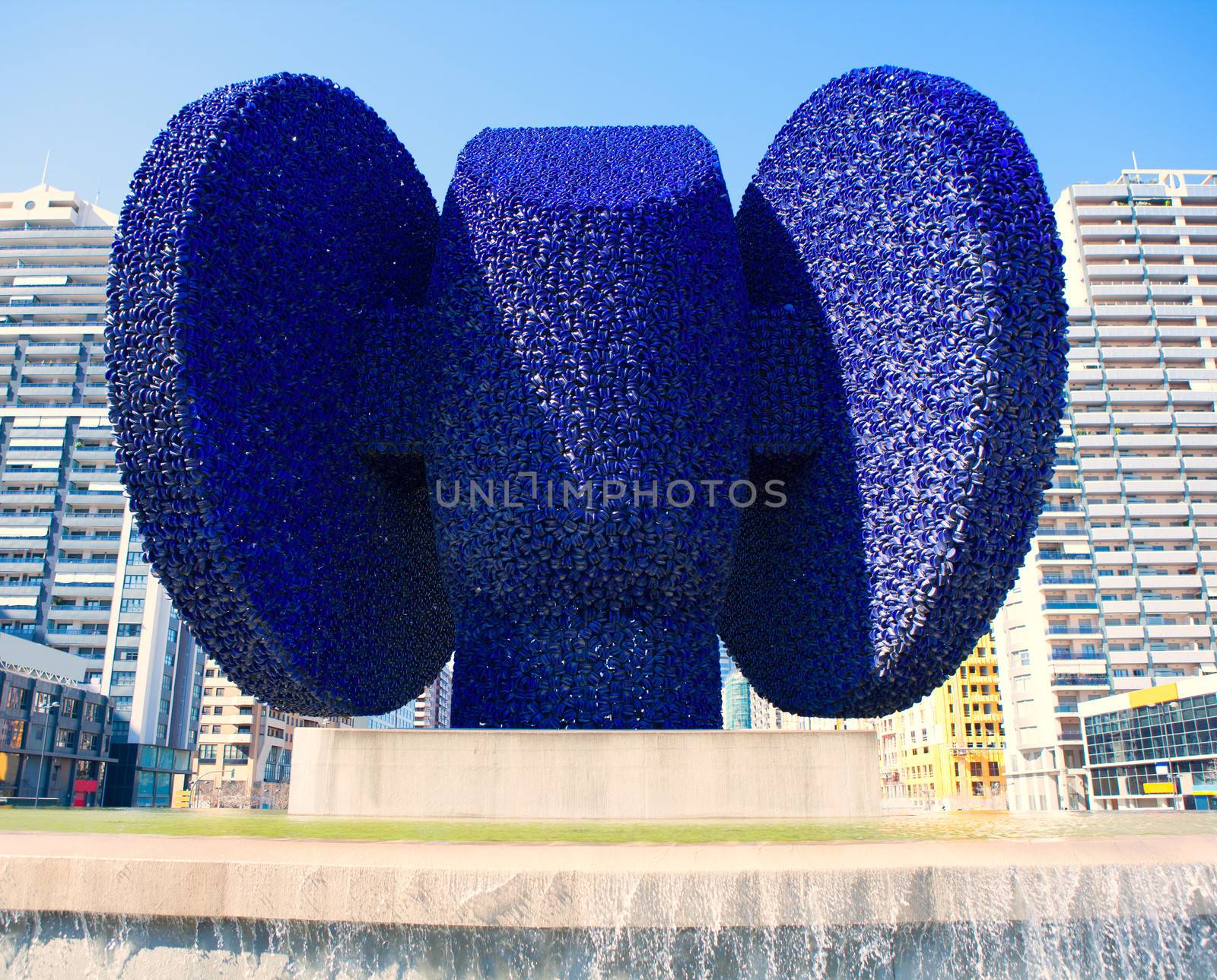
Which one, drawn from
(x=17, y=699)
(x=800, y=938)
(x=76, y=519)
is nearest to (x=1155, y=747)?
(x=800, y=938)

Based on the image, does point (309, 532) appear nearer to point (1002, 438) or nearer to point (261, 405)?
point (261, 405)

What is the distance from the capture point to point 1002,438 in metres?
8.79

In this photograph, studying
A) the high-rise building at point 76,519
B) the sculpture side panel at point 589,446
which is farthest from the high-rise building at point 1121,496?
the high-rise building at point 76,519

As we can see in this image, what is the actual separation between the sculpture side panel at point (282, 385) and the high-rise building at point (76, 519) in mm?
46988

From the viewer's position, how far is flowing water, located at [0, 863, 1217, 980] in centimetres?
465

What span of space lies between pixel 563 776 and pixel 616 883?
14.0 ft

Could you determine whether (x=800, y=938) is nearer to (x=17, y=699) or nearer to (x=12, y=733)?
(x=12, y=733)

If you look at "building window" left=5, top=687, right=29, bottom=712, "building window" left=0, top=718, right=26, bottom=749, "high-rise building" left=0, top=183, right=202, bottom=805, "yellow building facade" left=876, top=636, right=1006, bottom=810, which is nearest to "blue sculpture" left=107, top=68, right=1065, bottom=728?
"building window" left=0, top=718, right=26, bottom=749

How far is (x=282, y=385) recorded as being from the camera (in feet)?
32.3

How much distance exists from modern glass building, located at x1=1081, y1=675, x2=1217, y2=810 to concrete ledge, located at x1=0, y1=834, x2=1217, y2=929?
122 feet

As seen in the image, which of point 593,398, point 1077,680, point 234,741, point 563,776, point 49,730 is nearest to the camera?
point 563,776

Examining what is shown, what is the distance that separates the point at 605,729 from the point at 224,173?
6283 millimetres

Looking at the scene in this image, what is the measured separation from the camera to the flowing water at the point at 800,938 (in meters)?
4.65

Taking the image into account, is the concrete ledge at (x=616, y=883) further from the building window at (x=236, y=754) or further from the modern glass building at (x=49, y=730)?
the building window at (x=236, y=754)
